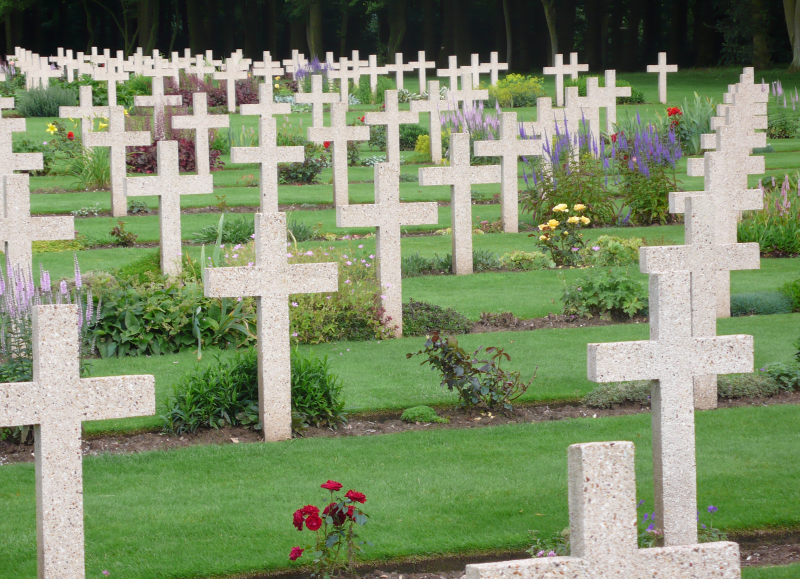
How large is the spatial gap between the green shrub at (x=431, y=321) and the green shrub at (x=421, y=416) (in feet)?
7.44

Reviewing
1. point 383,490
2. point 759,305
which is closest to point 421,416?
point 383,490

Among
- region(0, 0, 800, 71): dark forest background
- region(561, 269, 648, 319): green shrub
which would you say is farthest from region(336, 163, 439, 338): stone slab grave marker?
region(0, 0, 800, 71): dark forest background

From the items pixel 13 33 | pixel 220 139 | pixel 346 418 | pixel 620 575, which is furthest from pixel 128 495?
pixel 13 33

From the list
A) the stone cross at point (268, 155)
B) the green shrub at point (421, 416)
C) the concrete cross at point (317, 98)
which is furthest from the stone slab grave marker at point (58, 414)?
the concrete cross at point (317, 98)

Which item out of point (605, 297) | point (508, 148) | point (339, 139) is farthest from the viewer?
point (339, 139)

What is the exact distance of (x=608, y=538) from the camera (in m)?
2.47

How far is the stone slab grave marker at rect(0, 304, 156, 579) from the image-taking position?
3.83 meters

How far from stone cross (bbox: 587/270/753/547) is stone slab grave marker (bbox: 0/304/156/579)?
1.87 meters

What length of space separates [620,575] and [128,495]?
3684mm

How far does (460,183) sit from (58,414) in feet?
26.4

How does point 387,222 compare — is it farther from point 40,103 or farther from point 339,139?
point 40,103

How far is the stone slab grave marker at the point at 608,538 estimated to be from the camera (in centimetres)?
246

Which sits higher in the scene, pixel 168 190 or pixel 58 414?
pixel 168 190

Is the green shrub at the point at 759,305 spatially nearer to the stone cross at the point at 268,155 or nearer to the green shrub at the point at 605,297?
the green shrub at the point at 605,297
